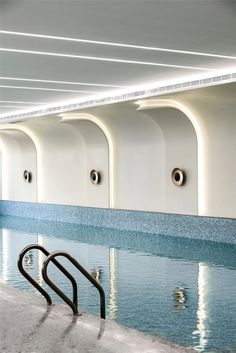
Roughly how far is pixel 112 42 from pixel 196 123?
654 centimetres

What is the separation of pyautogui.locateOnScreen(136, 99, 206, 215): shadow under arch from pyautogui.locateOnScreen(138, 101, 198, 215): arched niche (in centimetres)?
3

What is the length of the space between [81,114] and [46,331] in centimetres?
1311

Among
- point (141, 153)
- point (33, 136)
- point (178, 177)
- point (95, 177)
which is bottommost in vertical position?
point (178, 177)

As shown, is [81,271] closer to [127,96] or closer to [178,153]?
[127,96]

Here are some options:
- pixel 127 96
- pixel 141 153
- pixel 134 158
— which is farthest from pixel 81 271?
pixel 134 158

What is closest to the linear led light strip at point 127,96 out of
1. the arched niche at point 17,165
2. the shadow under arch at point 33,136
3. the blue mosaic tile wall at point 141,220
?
the shadow under arch at point 33,136

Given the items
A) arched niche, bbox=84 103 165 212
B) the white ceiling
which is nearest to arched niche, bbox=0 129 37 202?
arched niche, bbox=84 103 165 212

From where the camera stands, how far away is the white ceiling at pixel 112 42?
6520mm

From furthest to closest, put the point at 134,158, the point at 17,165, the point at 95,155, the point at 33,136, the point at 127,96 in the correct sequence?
the point at 17,165 < the point at 33,136 < the point at 95,155 < the point at 134,158 < the point at 127,96

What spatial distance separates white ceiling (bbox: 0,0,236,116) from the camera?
257 inches

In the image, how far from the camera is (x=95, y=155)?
19.7 metres

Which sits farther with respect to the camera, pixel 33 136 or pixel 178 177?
pixel 33 136

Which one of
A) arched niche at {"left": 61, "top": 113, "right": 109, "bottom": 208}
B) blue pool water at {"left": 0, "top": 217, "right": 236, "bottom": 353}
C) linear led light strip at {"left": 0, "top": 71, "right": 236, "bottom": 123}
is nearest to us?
blue pool water at {"left": 0, "top": 217, "right": 236, "bottom": 353}

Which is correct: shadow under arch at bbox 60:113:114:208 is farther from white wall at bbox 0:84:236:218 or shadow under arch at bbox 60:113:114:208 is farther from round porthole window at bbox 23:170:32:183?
round porthole window at bbox 23:170:32:183
